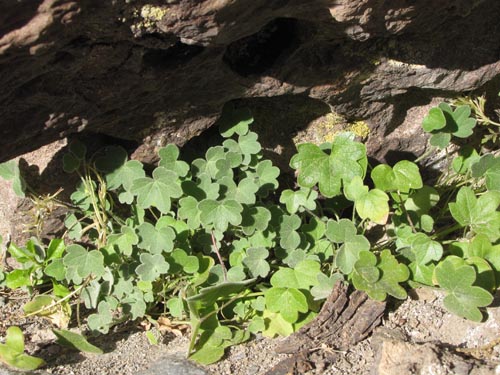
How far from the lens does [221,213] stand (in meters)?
1.85

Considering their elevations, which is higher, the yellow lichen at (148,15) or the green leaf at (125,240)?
the yellow lichen at (148,15)

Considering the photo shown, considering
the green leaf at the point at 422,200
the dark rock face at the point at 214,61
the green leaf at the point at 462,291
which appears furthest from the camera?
the green leaf at the point at 422,200

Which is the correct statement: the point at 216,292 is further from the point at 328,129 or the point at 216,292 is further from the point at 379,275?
the point at 328,129

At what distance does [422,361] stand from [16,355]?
1.16m

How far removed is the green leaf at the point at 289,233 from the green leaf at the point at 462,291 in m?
0.45

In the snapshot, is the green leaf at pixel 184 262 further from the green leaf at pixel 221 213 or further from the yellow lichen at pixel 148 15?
the yellow lichen at pixel 148 15

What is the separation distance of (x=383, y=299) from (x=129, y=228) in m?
0.82

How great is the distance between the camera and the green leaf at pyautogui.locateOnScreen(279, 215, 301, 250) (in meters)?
1.94

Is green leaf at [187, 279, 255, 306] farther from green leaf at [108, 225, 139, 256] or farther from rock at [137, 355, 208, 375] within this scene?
green leaf at [108, 225, 139, 256]

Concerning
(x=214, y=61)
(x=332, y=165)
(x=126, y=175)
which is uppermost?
(x=214, y=61)

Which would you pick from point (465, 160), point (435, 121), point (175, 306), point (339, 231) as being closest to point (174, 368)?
point (175, 306)

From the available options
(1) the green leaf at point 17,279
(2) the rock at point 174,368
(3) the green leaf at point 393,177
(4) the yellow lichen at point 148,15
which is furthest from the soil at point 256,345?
(4) the yellow lichen at point 148,15

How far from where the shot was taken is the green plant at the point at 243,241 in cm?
182

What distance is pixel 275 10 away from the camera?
153 cm
